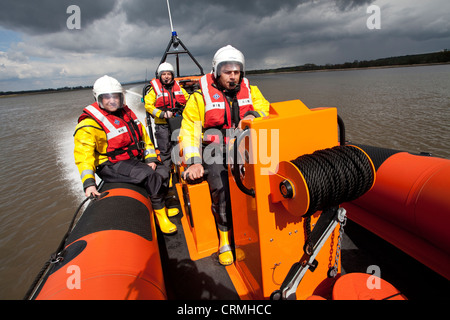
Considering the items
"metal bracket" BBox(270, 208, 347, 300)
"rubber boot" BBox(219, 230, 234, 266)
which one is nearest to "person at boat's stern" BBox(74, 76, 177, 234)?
"rubber boot" BBox(219, 230, 234, 266)

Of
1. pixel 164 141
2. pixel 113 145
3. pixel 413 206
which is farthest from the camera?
pixel 164 141

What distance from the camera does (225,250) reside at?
6.28ft

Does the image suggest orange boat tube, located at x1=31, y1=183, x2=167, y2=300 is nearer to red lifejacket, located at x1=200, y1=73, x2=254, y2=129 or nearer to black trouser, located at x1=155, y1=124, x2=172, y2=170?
red lifejacket, located at x1=200, y1=73, x2=254, y2=129

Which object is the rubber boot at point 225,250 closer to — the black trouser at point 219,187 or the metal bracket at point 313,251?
the black trouser at point 219,187

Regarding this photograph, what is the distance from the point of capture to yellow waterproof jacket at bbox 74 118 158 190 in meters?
2.11

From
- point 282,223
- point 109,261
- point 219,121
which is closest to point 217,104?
point 219,121

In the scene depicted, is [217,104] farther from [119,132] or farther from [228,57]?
[119,132]

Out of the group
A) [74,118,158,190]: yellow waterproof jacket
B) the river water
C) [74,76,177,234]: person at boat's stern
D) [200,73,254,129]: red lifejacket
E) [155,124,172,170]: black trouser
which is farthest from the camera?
[155,124,172,170]: black trouser

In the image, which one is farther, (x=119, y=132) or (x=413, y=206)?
(x=119, y=132)

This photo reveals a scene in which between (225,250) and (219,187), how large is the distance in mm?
574

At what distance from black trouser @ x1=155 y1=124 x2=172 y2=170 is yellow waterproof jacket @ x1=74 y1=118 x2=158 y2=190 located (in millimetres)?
1987
